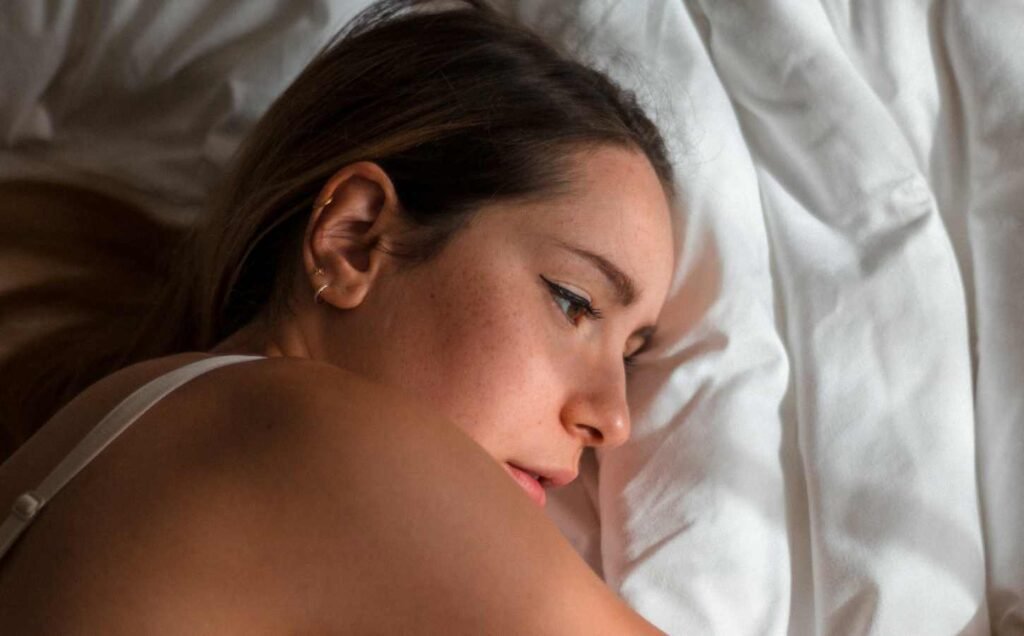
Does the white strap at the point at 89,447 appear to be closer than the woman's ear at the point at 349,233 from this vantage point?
Yes

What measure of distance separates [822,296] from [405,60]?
464 mm

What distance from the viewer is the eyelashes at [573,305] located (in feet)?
3.35

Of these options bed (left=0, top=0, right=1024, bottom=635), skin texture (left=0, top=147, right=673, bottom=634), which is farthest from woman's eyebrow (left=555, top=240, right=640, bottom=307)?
skin texture (left=0, top=147, right=673, bottom=634)

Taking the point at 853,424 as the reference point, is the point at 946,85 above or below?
above

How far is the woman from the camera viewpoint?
78 cm

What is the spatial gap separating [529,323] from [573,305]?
2.2 inches

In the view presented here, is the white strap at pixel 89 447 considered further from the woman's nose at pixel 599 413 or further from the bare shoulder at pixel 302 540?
the woman's nose at pixel 599 413

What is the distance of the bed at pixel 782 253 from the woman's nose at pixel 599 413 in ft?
0.23

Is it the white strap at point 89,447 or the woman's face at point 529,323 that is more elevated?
the white strap at point 89,447

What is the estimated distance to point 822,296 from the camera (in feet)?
3.84

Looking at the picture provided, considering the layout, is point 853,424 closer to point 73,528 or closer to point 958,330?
point 958,330

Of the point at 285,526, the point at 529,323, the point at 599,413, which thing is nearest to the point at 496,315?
the point at 529,323

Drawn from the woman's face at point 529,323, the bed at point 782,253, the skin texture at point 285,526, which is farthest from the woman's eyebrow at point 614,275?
the skin texture at point 285,526

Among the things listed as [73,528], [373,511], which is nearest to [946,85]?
[373,511]
